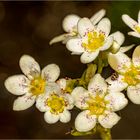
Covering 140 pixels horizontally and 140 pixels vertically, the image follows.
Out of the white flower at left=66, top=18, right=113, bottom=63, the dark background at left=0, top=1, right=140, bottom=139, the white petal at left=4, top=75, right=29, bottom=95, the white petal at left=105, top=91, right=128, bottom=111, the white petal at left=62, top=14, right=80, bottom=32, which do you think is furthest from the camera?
the dark background at left=0, top=1, right=140, bottom=139

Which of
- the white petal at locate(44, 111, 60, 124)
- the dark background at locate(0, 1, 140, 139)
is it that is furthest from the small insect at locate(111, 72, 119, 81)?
the dark background at locate(0, 1, 140, 139)

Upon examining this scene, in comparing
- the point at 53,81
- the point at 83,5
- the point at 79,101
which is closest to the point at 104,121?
the point at 79,101

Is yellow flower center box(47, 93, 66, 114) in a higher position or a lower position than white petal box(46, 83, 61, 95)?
lower

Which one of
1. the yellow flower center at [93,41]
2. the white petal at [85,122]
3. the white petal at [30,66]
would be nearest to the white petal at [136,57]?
the yellow flower center at [93,41]

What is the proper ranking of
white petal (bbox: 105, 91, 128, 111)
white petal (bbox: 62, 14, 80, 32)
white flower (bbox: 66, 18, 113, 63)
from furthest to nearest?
white petal (bbox: 62, 14, 80, 32) → white flower (bbox: 66, 18, 113, 63) → white petal (bbox: 105, 91, 128, 111)

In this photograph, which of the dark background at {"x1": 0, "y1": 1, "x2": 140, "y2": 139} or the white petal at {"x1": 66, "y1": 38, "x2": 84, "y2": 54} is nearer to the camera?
the white petal at {"x1": 66, "y1": 38, "x2": 84, "y2": 54}

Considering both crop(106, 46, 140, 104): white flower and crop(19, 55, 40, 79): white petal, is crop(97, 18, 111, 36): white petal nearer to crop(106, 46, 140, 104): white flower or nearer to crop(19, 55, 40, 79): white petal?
crop(106, 46, 140, 104): white flower

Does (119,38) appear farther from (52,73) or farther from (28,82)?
(28,82)
